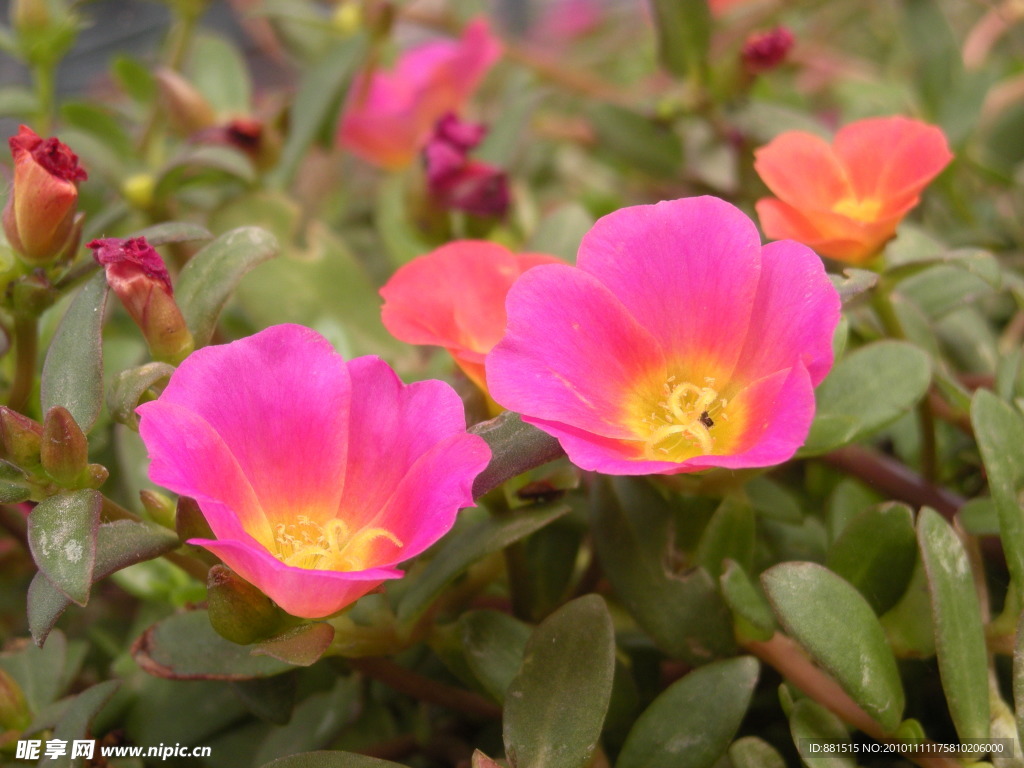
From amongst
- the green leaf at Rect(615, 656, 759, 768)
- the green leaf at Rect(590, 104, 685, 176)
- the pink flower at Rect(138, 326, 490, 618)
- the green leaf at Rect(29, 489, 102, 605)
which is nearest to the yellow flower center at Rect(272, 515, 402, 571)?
the pink flower at Rect(138, 326, 490, 618)

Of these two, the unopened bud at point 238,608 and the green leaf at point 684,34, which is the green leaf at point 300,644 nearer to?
the unopened bud at point 238,608

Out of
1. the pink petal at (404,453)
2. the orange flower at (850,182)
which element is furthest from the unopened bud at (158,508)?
the orange flower at (850,182)

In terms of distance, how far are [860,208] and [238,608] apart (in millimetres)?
517

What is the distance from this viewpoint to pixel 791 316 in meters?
0.51

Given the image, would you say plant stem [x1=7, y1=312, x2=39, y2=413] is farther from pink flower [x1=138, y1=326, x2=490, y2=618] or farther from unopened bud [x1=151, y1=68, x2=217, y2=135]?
unopened bud [x1=151, y1=68, x2=217, y2=135]

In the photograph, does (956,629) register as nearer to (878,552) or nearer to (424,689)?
(878,552)

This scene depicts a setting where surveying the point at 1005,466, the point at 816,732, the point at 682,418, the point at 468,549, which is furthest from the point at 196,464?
the point at 1005,466

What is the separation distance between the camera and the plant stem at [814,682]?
57 centimetres

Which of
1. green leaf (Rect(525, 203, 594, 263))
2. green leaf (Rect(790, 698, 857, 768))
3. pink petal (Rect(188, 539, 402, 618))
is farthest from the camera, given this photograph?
green leaf (Rect(525, 203, 594, 263))

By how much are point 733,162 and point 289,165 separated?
0.56 m

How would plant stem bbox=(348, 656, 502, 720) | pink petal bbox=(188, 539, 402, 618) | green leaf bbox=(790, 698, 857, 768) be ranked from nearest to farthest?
pink petal bbox=(188, 539, 402, 618)
green leaf bbox=(790, 698, 857, 768)
plant stem bbox=(348, 656, 502, 720)

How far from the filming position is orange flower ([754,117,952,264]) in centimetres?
61

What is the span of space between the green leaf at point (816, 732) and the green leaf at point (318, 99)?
798 mm

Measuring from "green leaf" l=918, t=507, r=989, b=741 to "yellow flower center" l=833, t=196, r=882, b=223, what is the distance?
236 millimetres
